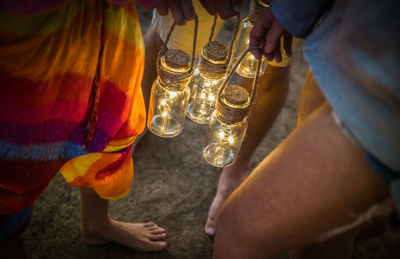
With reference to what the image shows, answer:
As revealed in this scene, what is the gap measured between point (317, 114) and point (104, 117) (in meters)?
0.49

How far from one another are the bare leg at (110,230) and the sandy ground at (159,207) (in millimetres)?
42

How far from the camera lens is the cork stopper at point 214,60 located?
0.89 m

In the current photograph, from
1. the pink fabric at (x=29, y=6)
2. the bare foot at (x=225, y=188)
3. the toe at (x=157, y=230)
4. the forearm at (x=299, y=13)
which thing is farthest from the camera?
the bare foot at (x=225, y=188)

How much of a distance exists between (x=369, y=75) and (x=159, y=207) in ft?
3.82

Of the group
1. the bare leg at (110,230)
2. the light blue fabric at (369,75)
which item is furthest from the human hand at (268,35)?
the bare leg at (110,230)

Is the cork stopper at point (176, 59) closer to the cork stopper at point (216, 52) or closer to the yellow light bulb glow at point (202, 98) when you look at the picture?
the cork stopper at point (216, 52)

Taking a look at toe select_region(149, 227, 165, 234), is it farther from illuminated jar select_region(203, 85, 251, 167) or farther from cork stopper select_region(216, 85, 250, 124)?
cork stopper select_region(216, 85, 250, 124)

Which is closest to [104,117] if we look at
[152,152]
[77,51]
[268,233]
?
[77,51]

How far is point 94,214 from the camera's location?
1205mm

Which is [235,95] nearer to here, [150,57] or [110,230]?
[150,57]

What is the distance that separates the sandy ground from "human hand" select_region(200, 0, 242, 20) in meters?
0.95

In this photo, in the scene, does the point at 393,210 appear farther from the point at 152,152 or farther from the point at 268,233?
the point at 152,152

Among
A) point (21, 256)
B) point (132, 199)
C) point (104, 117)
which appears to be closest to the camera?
point (104, 117)

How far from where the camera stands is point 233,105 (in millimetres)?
826
